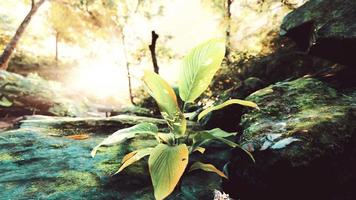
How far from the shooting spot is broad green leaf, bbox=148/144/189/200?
145cm

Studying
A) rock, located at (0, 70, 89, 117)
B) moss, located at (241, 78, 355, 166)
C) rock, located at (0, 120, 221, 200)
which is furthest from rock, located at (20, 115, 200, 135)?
rock, located at (0, 70, 89, 117)

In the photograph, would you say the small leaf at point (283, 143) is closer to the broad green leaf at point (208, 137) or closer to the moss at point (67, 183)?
the broad green leaf at point (208, 137)

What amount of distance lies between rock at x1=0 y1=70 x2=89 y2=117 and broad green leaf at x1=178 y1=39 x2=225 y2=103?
7.21m

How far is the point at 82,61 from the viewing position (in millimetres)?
21531

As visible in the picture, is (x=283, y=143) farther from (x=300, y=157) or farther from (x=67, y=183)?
(x=67, y=183)

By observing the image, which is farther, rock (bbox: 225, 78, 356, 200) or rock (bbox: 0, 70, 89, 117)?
rock (bbox: 0, 70, 89, 117)

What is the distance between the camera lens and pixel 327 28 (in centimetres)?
281

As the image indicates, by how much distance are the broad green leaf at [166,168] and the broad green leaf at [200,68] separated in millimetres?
530

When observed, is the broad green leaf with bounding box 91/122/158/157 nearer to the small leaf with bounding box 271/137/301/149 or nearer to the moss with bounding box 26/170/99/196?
the moss with bounding box 26/170/99/196

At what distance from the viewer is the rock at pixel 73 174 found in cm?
177

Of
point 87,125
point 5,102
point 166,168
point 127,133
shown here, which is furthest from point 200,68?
point 5,102

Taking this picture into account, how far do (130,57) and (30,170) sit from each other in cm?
1607

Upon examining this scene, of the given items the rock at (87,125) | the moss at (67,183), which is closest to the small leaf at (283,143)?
the moss at (67,183)

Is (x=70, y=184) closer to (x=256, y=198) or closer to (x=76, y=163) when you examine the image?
(x=76, y=163)
